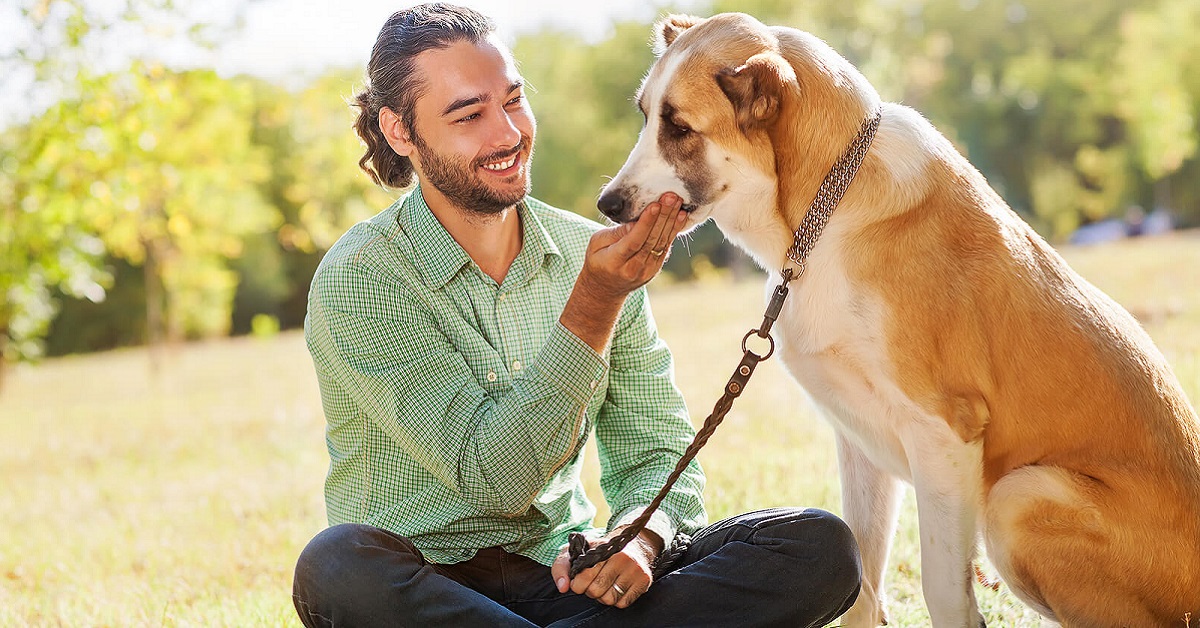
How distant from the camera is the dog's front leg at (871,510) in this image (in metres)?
3.10

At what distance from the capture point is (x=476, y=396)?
108 inches

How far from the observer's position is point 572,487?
122 inches

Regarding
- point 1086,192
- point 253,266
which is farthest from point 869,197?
point 1086,192

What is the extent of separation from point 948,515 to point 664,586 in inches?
28.2

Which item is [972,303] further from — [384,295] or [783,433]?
[783,433]

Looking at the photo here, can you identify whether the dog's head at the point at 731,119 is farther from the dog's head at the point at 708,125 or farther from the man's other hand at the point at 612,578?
the man's other hand at the point at 612,578

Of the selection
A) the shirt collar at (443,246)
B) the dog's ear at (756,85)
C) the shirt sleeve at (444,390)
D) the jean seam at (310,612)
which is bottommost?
the jean seam at (310,612)

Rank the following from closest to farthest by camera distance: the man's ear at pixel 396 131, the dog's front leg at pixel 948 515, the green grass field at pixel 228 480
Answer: the dog's front leg at pixel 948 515 < the man's ear at pixel 396 131 < the green grass field at pixel 228 480

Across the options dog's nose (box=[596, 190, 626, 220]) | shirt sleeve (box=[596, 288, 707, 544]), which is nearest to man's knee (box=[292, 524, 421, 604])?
shirt sleeve (box=[596, 288, 707, 544])

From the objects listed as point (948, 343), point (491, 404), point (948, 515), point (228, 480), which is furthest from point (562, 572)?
point (228, 480)

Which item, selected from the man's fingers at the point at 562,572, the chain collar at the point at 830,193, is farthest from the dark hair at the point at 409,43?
the man's fingers at the point at 562,572

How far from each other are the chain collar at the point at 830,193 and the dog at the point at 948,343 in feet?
0.08

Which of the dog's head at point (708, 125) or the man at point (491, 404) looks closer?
the man at point (491, 404)

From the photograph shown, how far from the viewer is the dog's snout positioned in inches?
107
